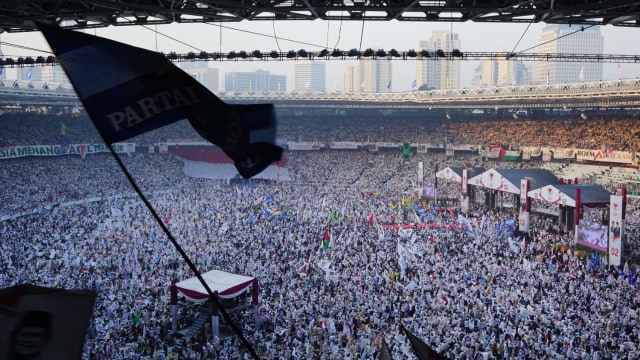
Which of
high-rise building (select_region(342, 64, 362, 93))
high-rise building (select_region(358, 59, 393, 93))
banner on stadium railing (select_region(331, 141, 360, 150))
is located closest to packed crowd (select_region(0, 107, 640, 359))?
banner on stadium railing (select_region(331, 141, 360, 150))

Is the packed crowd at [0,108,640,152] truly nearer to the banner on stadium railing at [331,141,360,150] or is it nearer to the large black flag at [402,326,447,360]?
the banner on stadium railing at [331,141,360,150]

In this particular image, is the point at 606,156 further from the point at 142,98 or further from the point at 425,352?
the point at 142,98

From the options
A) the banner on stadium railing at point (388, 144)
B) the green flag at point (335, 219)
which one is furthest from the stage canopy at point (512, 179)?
the banner on stadium railing at point (388, 144)

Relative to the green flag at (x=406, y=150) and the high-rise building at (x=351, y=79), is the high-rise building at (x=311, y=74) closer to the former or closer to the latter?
the high-rise building at (x=351, y=79)

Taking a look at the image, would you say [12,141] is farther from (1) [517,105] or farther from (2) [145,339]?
(1) [517,105]

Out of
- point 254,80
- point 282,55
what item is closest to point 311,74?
point 254,80

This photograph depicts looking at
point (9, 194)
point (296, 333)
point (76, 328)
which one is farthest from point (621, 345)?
point (9, 194)
